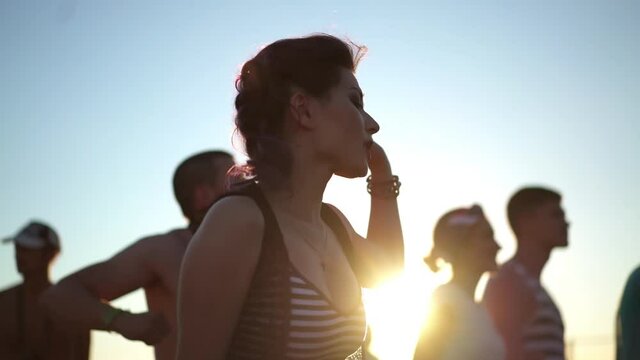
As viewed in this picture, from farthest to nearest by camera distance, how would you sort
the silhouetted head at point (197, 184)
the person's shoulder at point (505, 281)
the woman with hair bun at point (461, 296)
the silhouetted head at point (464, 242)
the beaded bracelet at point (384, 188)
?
the person's shoulder at point (505, 281) → the silhouetted head at point (464, 242) → the woman with hair bun at point (461, 296) → the silhouetted head at point (197, 184) → the beaded bracelet at point (384, 188)

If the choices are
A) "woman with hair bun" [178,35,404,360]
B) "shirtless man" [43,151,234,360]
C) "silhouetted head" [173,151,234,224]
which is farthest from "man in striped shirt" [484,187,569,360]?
"woman with hair bun" [178,35,404,360]

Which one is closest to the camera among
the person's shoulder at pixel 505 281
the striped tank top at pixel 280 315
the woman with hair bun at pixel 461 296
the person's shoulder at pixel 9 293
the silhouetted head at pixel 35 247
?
the striped tank top at pixel 280 315

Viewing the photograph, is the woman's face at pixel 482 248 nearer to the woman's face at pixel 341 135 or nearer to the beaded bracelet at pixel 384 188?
the beaded bracelet at pixel 384 188

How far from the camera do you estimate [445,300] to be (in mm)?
5383

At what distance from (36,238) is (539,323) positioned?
13.4 ft

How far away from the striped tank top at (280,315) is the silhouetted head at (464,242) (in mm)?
3704

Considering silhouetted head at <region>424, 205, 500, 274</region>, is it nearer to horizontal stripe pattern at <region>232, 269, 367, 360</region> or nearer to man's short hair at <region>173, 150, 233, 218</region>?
man's short hair at <region>173, 150, 233, 218</region>

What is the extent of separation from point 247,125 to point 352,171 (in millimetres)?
339

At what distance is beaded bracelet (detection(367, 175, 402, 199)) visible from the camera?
291 cm

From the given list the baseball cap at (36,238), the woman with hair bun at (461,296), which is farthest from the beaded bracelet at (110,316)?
the baseball cap at (36,238)

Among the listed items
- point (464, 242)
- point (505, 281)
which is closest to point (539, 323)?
point (505, 281)

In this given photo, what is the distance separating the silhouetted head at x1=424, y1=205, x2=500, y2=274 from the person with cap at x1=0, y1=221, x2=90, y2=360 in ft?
8.42

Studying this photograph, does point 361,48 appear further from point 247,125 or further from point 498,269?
point 498,269

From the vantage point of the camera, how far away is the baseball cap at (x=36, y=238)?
7.16 metres
